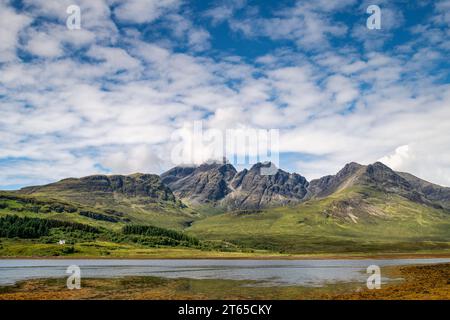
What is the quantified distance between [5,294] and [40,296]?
7861mm

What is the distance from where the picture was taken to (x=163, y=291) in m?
77.7
